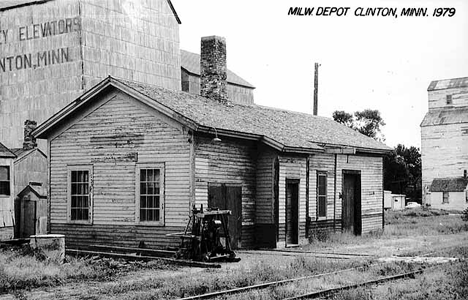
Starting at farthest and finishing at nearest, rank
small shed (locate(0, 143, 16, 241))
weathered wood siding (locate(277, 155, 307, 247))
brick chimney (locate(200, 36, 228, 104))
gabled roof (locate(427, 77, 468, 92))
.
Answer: gabled roof (locate(427, 77, 468, 92)) → small shed (locate(0, 143, 16, 241)) → brick chimney (locate(200, 36, 228, 104)) → weathered wood siding (locate(277, 155, 307, 247))

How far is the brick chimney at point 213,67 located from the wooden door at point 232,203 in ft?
13.1

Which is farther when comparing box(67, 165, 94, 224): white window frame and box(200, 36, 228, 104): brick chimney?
box(200, 36, 228, 104): brick chimney

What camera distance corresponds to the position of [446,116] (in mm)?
59469

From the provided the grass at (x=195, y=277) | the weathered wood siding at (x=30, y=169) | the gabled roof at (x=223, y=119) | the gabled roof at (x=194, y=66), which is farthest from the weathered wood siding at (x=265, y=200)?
the gabled roof at (x=194, y=66)

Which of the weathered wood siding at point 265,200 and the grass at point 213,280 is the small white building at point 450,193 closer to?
the weathered wood siding at point 265,200

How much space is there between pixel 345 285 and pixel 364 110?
6762 cm

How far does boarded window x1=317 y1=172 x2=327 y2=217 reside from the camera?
962 inches

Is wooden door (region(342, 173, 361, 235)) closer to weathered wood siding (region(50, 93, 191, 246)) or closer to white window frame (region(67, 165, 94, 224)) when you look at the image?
weathered wood siding (region(50, 93, 191, 246))

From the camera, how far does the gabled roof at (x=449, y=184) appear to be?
5647cm

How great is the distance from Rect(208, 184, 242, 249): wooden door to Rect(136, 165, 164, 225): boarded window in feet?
4.73

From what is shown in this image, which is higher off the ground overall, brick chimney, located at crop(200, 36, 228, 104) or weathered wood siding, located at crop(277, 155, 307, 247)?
brick chimney, located at crop(200, 36, 228, 104)

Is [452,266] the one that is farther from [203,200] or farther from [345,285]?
[203,200]

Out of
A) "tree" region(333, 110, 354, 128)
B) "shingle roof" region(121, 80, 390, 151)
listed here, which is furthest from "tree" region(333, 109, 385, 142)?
"shingle roof" region(121, 80, 390, 151)

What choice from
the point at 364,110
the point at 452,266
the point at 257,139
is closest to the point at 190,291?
the point at 452,266
